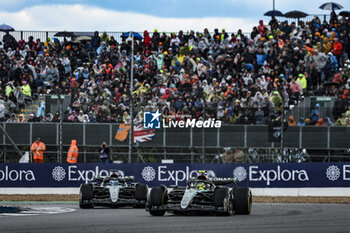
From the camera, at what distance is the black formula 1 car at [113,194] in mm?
19344

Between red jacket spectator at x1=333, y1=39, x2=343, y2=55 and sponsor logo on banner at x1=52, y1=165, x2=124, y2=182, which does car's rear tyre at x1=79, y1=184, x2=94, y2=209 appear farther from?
red jacket spectator at x1=333, y1=39, x2=343, y2=55

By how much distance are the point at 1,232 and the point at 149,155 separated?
15594 mm

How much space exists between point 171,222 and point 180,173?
11.2m

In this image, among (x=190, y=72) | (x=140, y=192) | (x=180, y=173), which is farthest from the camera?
(x=190, y=72)

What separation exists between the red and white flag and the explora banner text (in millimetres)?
1734

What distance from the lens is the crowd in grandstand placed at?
27562 mm

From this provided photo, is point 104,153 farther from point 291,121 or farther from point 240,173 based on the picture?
point 291,121

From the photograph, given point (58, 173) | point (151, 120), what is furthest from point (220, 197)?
point (151, 120)

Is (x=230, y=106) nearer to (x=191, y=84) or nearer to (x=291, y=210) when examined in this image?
(x=191, y=84)

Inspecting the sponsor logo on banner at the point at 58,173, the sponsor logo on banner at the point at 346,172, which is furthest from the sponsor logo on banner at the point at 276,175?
the sponsor logo on banner at the point at 58,173

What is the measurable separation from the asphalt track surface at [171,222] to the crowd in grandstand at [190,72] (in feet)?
29.1

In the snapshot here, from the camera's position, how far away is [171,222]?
14547 millimetres

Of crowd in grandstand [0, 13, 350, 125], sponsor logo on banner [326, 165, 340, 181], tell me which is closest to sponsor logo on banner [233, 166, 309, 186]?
sponsor logo on banner [326, 165, 340, 181]

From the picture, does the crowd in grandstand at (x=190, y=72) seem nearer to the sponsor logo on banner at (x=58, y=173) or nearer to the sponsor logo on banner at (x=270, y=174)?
the sponsor logo on banner at (x=270, y=174)
